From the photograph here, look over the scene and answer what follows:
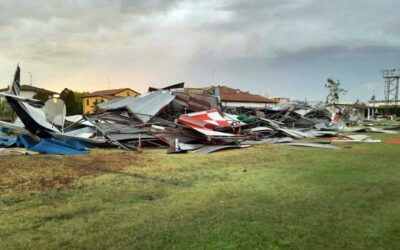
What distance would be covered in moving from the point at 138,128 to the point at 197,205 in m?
10.0

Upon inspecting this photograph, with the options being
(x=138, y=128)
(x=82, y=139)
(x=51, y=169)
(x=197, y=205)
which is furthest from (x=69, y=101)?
(x=197, y=205)

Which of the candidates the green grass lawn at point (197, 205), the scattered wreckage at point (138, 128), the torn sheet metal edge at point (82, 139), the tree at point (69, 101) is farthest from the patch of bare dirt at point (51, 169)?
the tree at point (69, 101)

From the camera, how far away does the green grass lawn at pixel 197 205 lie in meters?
4.25

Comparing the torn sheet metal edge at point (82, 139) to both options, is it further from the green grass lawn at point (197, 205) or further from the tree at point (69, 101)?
the tree at point (69, 101)

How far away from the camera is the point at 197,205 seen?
5754 millimetres

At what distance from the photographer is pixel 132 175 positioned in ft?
27.2

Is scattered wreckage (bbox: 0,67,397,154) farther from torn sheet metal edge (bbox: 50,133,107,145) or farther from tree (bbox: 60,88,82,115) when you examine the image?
tree (bbox: 60,88,82,115)

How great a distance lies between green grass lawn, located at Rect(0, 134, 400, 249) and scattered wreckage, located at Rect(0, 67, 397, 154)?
11.1 feet

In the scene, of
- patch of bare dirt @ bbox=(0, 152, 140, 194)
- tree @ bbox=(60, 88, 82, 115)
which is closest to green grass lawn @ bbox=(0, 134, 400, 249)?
patch of bare dirt @ bbox=(0, 152, 140, 194)

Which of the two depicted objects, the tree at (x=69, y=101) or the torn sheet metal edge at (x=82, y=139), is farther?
the tree at (x=69, y=101)

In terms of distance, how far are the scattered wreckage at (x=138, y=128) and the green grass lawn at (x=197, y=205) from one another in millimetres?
3368

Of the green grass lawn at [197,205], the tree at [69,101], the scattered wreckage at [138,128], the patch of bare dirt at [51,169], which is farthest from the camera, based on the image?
the tree at [69,101]

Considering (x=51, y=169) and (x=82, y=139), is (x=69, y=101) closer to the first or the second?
(x=82, y=139)

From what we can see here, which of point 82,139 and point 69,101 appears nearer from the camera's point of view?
point 82,139
